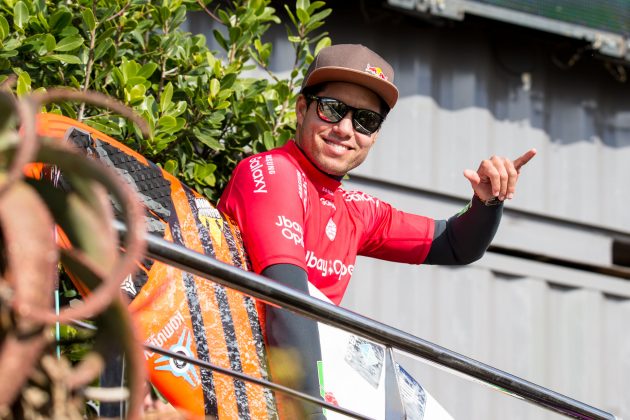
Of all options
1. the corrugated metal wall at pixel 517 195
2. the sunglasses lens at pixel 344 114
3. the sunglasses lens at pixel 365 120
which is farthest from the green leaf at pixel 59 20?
the corrugated metal wall at pixel 517 195

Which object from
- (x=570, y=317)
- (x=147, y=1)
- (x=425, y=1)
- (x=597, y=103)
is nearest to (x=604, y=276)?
(x=570, y=317)

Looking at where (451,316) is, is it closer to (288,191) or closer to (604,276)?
(604,276)

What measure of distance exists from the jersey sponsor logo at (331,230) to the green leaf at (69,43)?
0.99 meters

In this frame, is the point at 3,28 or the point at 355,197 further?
the point at 355,197

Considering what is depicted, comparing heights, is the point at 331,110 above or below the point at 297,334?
Result: above

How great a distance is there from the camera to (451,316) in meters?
5.92

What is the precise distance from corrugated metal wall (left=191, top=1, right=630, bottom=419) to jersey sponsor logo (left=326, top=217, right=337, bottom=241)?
188 centimetres

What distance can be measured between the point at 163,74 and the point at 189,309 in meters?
1.19

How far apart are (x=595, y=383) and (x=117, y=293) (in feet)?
17.8

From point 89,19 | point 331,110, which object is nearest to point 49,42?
point 89,19

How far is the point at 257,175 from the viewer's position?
11.4 feet

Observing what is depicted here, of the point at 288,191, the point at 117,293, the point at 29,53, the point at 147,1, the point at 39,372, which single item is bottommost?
the point at 39,372

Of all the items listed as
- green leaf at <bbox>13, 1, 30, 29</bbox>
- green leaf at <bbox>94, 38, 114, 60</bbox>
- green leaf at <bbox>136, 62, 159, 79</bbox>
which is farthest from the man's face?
green leaf at <bbox>13, 1, 30, 29</bbox>

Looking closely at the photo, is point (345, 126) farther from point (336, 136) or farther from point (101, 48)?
point (101, 48)
